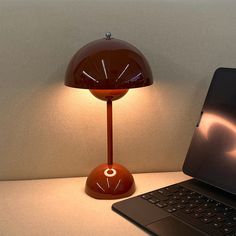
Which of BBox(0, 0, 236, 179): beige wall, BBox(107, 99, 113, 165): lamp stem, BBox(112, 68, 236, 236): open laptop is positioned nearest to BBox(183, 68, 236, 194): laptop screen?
BBox(112, 68, 236, 236): open laptop

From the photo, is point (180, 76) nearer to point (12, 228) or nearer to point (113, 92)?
point (113, 92)

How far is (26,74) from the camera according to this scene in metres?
1.01

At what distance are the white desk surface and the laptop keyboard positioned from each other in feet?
0.29

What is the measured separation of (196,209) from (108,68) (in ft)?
1.20

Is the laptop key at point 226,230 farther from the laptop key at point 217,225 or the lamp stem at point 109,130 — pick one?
the lamp stem at point 109,130

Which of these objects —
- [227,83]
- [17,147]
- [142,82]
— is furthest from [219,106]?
[17,147]

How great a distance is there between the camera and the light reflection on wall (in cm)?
92

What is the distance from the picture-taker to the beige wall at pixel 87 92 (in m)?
1.00

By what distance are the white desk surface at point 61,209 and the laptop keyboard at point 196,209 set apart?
0.29 feet

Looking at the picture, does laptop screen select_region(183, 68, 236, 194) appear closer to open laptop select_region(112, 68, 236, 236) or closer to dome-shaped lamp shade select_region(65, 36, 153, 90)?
open laptop select_region(112, 68, 236, 236)

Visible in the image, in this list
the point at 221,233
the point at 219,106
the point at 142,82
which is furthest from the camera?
the point at 219,106

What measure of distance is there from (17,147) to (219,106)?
56 cm

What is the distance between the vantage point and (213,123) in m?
0.97

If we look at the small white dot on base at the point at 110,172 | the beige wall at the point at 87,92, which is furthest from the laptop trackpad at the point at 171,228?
the beige wall at the point at 87,92
